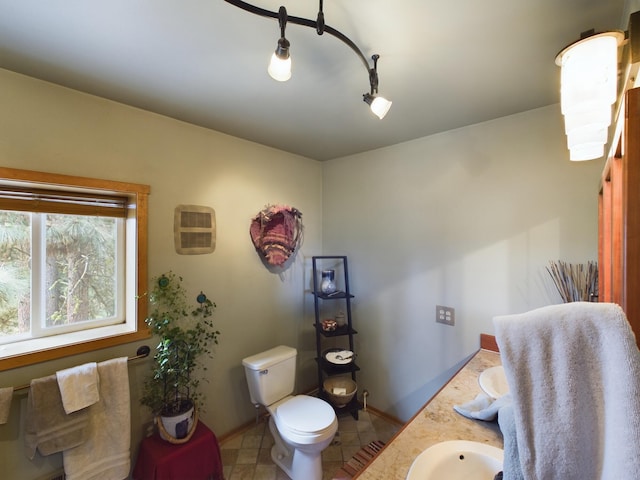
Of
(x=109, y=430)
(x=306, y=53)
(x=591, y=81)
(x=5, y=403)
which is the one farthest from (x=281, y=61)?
(x=109, y=430)

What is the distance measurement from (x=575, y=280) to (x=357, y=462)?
1.56 m

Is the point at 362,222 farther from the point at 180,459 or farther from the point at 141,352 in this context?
the point at 180,459

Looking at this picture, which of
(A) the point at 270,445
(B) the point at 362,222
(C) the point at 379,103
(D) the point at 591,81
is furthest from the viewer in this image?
(B) the point at 362,222

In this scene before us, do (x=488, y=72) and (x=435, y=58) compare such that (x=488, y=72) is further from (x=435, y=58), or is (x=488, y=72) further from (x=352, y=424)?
(x=352, y=424)

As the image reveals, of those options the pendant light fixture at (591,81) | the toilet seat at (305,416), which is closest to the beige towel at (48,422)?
the toilet seat at (305,416)

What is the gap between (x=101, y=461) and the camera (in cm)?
151

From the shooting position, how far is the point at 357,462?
159cm

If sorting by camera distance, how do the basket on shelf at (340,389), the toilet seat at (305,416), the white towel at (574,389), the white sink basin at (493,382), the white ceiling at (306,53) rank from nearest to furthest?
the white towel at (574,389)
the white ceiling at (306,53)
the white sink basin at (493,382)
the toilet seat at (305,416)
the basket on shelf at (340,389)

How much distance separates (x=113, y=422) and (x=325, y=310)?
1720 millimetres

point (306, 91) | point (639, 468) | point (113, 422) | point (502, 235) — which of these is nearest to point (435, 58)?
point (306, 91)

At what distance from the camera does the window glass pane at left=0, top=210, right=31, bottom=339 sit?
4.80 ft

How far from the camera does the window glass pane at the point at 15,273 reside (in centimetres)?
146

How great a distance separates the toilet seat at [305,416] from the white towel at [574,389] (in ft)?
4.68

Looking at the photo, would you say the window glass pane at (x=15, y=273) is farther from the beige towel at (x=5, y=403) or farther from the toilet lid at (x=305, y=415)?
the toilet lid at (x=305, y=415)
